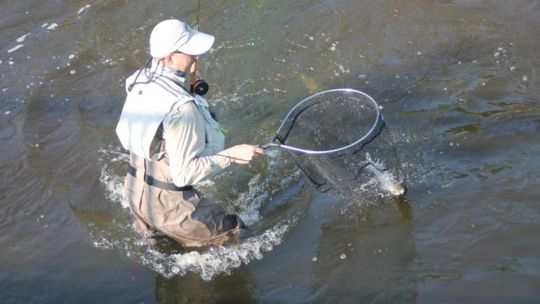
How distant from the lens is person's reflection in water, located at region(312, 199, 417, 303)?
4.85 meters

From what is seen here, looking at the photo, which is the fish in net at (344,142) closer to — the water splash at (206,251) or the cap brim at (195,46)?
the water splash at (206,251)

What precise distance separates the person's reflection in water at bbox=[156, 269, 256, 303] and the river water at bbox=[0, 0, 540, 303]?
0.04 ft

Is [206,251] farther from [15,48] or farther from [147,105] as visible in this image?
[15,48]

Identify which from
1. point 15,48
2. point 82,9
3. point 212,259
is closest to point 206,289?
point 212,259

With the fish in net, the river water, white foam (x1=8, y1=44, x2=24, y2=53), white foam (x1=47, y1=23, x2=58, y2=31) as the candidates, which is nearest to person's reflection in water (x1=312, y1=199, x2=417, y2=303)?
the river water

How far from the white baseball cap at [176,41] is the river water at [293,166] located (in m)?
1.83

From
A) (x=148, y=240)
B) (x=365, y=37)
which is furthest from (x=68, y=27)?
(x=148, y=240)

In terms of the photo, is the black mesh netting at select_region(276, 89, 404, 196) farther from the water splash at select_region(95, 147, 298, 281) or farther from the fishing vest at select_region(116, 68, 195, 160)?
the fishing vest at select_region(116, 68, 195, 160)

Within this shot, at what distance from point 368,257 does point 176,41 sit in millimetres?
2390

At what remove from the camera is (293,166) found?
6398 mm

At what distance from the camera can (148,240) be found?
5.53m

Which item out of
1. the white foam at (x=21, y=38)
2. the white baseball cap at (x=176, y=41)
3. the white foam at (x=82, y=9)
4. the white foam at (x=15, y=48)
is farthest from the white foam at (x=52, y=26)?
the white baseball cap at (x=176, y=41)

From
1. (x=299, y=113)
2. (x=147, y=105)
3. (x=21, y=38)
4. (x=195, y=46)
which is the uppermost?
(x=195, y=46)

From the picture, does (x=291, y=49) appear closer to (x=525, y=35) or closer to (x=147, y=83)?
(x=525, y=35)
